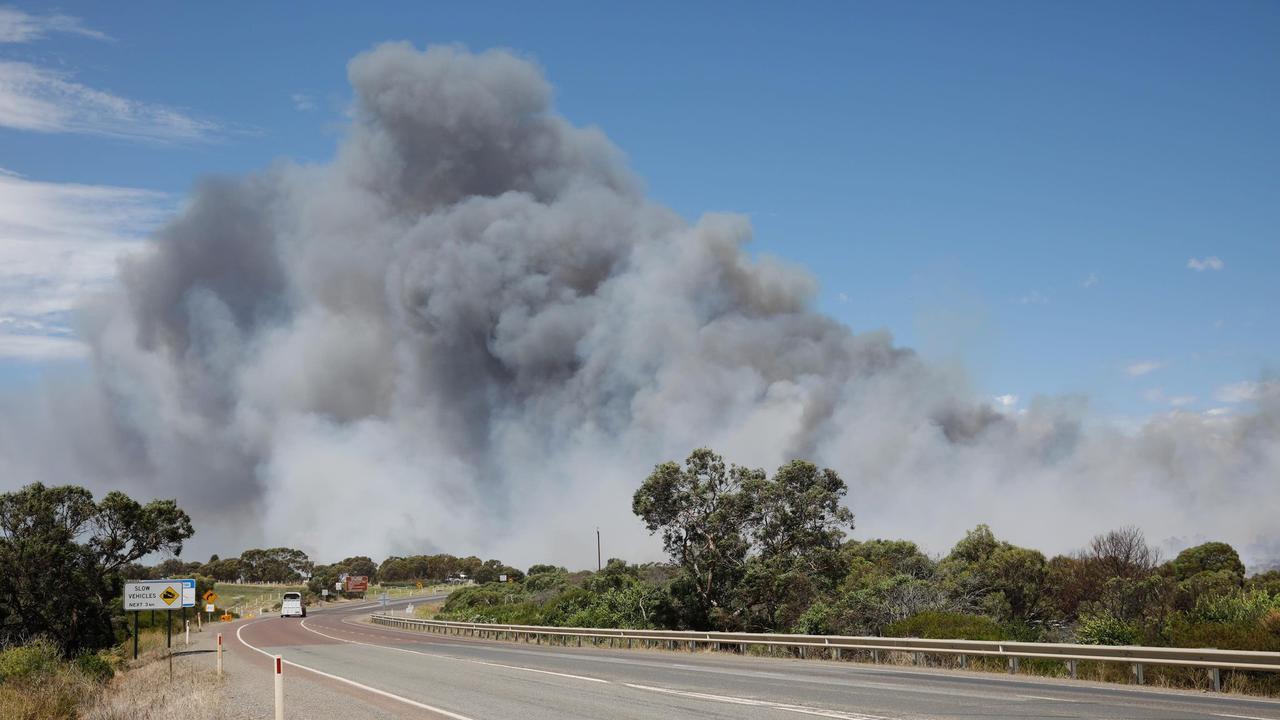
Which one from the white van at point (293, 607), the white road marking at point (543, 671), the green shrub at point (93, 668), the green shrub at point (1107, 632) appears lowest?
the white van at point (293, 607)

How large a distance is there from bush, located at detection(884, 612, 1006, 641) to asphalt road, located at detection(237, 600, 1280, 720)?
2.41 meters

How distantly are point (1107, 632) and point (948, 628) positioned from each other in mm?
3776

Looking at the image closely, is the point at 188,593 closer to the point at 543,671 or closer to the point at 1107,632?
the point at 543,671

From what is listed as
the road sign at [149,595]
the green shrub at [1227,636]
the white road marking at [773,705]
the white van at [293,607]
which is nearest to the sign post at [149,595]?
the road sign at [149,595]

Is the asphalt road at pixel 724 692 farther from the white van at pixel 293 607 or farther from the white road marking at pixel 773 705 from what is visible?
the white van at pixel 293 607

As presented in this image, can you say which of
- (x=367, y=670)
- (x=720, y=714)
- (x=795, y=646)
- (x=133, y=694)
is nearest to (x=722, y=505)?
(x=795, y=646)

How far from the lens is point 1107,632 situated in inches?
786

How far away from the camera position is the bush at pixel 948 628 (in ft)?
72.4

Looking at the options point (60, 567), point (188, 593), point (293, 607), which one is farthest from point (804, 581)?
point (293, 607)

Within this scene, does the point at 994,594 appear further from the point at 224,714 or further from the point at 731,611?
the point at 224,714

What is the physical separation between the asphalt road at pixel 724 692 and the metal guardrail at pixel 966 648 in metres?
0.66

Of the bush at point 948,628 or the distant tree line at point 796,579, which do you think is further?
the distant tree line at point 796,579

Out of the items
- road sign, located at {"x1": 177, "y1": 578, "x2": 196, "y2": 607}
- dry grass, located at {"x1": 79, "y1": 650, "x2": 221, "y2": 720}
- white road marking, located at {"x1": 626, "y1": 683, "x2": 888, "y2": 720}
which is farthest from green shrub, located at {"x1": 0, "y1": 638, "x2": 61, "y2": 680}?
white road marking, located at {"x1": 626, "y1": 683, "x2": 888, "y2": 720}

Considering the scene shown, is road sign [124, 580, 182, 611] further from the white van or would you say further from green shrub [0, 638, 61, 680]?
the white van
